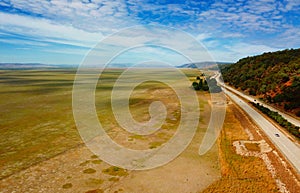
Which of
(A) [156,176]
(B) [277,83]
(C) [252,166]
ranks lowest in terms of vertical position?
(A) [156,176]

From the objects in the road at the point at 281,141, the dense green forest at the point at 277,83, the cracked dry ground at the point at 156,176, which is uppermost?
the dense green forest at the point at 277,83

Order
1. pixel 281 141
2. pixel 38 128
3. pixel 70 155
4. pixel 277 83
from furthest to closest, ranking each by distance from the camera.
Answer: pixel 277 83 < pixel 38 128 < pixel 281 141 < pixel 70 155

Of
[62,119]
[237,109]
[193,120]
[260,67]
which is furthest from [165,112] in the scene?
[260,67]

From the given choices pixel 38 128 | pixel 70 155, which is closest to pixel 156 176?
pixel 70 155

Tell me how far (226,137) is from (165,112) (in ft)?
54.6

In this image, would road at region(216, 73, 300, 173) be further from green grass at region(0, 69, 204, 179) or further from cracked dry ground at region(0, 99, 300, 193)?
green grass at region(0, 69, 204, 179)

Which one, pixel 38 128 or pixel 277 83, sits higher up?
pixel 277 83

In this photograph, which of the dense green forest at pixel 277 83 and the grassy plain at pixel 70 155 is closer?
the grassy plain at pixel 70 155

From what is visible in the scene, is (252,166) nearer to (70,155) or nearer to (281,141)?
(281,141)

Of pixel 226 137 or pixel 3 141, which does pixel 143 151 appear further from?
pixel 3 141

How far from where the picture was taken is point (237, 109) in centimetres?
5066

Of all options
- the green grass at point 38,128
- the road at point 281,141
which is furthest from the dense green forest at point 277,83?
the green grass at point 38,128

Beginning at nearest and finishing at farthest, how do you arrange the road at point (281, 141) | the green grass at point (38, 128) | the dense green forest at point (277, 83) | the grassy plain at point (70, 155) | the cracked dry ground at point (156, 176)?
the cracked dry ground at point (156, 176) < the grassy plain at point (70, 155) < the road at point (281, 141) < the green grass at point (38, 128) < the dense green forest at point (277, 83)

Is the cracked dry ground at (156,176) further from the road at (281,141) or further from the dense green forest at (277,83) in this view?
the dense green forest at (277,83)
